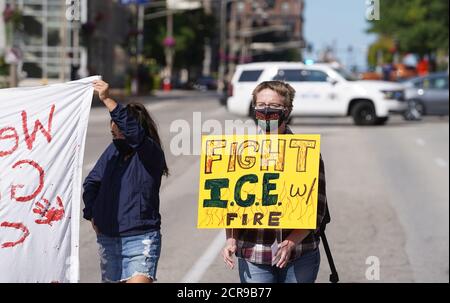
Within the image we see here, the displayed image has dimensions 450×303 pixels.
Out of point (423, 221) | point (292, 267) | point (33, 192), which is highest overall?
point (33, 192)

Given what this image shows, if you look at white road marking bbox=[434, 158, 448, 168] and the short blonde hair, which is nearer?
the short blonde hair

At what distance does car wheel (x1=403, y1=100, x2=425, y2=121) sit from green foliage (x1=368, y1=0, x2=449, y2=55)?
27.3 ft

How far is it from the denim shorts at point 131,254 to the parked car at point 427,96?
99.8ft

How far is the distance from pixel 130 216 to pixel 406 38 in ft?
183

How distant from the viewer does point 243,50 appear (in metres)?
124

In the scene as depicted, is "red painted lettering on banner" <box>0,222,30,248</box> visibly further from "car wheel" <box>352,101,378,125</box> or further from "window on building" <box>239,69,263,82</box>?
"car wheel" <box>352,101,378,125</box>

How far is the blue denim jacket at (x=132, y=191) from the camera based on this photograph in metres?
5.43

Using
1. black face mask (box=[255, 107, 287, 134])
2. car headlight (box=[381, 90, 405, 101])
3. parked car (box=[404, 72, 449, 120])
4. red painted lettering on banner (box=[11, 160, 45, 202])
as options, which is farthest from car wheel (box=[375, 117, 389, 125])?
red painted lettering on banner (box=[11, 160, 45, 202])

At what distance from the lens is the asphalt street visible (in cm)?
1102

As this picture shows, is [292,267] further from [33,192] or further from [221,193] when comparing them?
[33,192]

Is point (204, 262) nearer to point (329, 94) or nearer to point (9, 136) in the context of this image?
point (9, 136)

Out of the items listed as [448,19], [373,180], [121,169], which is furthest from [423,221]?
[448,19]

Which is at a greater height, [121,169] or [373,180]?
[121,169]

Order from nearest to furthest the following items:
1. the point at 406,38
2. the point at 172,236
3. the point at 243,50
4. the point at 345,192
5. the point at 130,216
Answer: the point at 130,216 < the point at 172,236 < the point at 345,192 < the point at 406,38 < the point at 243,50
